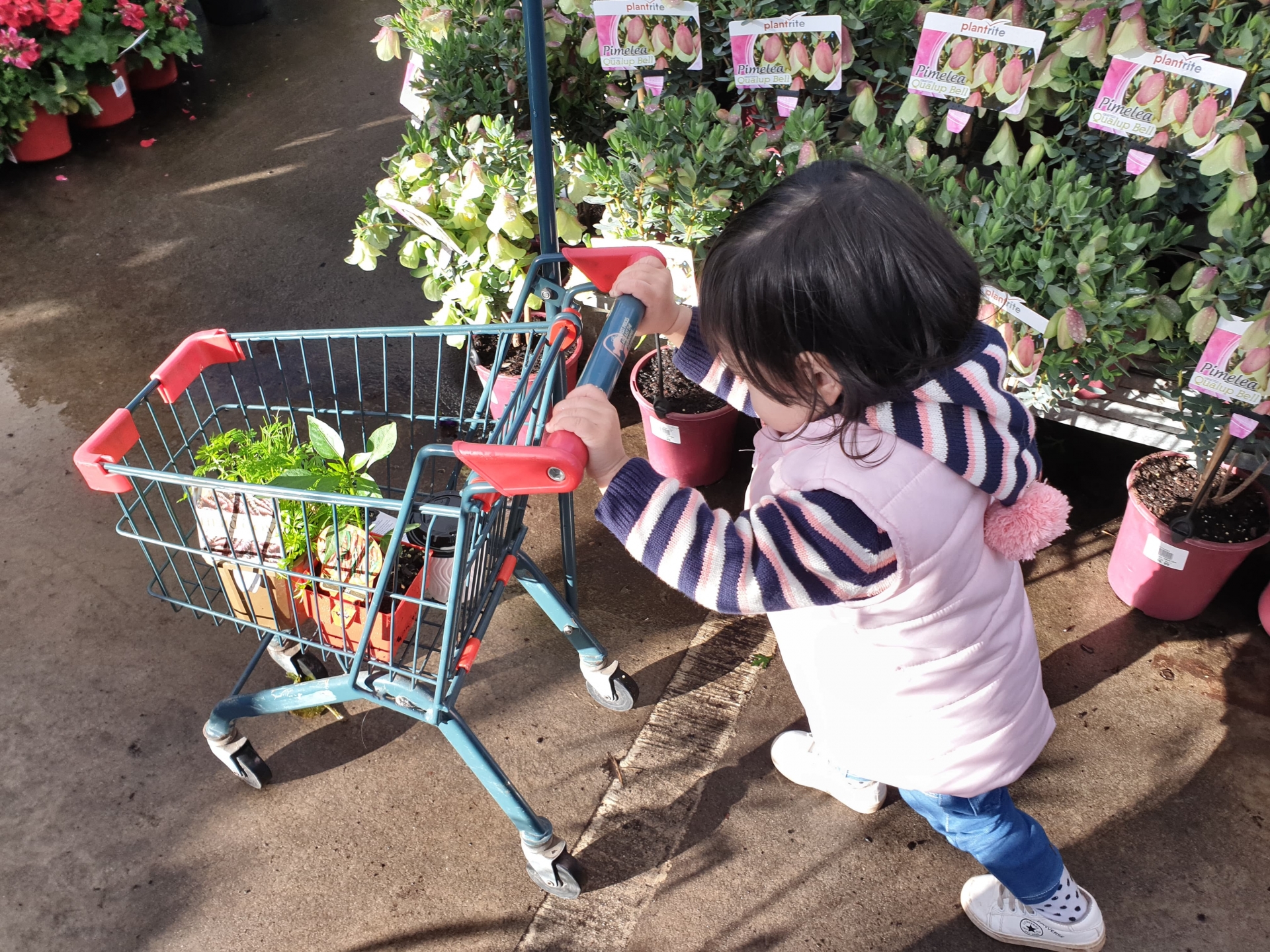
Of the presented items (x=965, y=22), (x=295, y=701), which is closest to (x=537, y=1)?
(x=965, y=22)

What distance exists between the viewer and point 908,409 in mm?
1290

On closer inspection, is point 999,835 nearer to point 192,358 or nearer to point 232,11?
point 192,358

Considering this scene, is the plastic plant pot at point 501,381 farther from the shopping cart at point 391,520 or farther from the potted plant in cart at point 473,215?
the shopping cart at point 391,520

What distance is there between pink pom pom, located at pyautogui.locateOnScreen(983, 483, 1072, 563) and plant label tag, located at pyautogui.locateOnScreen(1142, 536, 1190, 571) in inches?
43.1

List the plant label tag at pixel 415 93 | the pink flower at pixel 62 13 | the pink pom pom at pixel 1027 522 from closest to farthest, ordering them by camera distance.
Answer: the pink pom pom at pixel 1027 522, the plant label tag at pixel 415 93, the pink flower at pixel 62 13

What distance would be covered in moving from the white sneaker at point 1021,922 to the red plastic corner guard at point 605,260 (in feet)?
4.68

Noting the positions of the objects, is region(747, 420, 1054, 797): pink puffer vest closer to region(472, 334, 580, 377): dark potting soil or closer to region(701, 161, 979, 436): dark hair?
region(701, 161, 979, 436): dark hair

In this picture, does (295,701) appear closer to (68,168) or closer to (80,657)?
(80,657)

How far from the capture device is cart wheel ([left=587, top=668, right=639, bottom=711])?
2410mm

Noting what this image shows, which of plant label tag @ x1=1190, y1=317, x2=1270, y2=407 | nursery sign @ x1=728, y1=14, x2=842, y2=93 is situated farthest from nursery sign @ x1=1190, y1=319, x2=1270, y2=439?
nursery sign @ x1=728, y1=14, x2=842, y2=93

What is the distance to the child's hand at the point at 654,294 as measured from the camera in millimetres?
1619

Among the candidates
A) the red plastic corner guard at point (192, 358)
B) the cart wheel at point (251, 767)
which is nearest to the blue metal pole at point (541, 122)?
the red plastic corner guard at point (192, 358)

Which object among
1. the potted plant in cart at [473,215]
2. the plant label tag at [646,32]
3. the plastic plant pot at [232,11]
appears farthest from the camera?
the plastic plant pot at [232,11]

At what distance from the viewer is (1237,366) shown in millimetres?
2053
